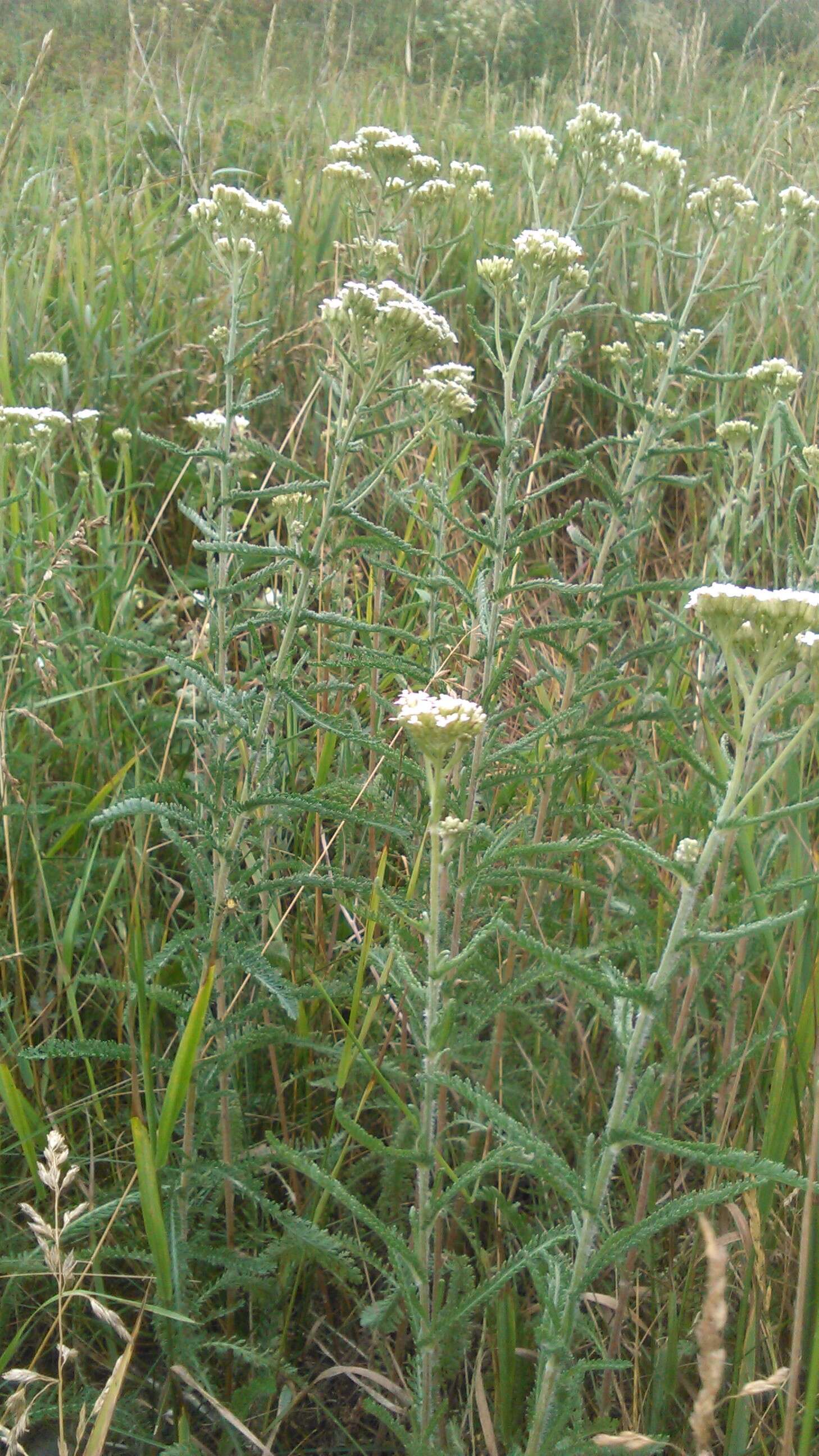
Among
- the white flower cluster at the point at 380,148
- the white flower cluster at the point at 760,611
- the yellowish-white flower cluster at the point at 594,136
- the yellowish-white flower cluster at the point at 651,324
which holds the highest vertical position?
the yellowish-white flower cluster at the point at 594,136

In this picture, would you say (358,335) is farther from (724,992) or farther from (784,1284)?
(784,1284)

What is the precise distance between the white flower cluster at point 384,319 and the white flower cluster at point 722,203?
1.08 metres

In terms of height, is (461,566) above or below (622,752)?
above

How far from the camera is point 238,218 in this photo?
2137mm

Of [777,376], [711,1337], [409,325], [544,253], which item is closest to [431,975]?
[711,1337]

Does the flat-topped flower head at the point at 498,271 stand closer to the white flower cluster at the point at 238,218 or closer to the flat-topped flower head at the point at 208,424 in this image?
the white flower cluster at the point at 238,218

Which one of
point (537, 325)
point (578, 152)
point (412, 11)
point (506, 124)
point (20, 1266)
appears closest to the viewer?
point (20, 1266)

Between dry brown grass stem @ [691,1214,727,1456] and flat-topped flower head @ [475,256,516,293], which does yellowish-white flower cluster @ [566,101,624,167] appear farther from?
dry brown grass stem @ [691,1214,727,1456]

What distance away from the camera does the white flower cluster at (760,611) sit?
1.23 metres

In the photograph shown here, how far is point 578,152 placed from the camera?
250 cm

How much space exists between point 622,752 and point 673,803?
3.90 feet

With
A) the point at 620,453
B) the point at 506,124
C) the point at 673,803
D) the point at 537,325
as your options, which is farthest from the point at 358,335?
the point at 506,124

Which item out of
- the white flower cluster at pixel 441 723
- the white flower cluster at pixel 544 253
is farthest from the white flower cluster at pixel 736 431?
the white flower cluster at pixel 441 723

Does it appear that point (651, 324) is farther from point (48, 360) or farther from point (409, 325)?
point (48, 360)
